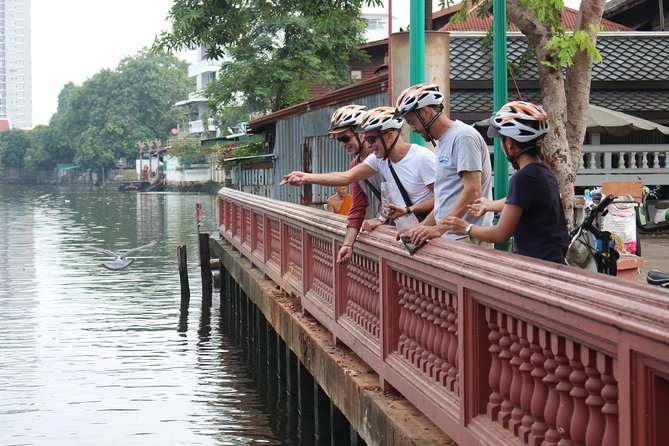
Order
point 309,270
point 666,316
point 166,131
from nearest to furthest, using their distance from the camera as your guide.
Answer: point 666,316, point 309,270, point 166,131

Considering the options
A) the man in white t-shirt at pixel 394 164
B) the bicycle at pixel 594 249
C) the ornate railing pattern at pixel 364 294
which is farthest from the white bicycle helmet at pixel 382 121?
the bicycle at pixel 594 249

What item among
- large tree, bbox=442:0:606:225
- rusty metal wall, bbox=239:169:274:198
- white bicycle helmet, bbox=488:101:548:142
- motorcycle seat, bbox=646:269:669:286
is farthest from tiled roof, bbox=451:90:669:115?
white bicycle helmet, bbox=488:101:548:142

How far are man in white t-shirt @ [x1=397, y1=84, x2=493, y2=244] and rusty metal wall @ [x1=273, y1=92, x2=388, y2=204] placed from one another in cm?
989

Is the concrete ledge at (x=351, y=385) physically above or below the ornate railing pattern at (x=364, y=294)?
below

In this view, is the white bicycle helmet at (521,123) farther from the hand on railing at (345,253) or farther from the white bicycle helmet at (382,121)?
the hand on railing at (345,253)

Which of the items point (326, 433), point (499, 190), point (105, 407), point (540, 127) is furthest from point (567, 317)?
point (105, 407)

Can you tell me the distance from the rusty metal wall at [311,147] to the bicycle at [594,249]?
6.18 m

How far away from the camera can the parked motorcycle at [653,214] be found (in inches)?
813

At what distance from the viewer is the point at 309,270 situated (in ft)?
33.7

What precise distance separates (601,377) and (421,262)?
2.16 meters

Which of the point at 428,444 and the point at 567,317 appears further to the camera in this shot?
the point at 428,444

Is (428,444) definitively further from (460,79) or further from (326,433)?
(460,79)

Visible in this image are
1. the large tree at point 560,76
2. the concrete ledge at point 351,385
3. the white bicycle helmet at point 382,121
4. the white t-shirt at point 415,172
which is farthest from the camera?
the large tree at point 560,76

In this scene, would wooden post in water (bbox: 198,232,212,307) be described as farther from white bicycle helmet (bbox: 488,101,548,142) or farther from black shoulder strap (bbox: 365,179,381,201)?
white bicycle helmet (bbox: 488,101,548,142)
